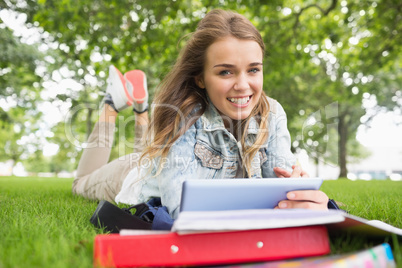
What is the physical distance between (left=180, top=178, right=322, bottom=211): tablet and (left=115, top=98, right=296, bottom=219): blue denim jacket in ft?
2.09

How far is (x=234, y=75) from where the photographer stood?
7.28ft

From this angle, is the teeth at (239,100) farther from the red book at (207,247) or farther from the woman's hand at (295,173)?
the red book at (207,247)

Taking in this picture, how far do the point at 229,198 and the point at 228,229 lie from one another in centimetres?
23

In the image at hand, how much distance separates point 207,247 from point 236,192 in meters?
0.26

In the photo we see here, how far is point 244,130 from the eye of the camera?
2443 millimetres

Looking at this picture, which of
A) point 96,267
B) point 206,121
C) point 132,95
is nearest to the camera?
point 96,267

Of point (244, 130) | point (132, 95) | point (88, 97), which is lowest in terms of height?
point (244, 130)

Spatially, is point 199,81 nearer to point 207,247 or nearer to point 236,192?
point 236,192

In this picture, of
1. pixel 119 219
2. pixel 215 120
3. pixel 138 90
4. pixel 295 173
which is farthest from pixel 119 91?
pixel 295 173

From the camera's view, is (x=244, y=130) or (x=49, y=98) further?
(x=49, y=98)

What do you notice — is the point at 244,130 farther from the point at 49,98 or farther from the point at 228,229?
the point at 49,98

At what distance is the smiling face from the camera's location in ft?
7.18

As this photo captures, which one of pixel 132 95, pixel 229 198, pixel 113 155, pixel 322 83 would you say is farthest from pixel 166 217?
pixel 113 155

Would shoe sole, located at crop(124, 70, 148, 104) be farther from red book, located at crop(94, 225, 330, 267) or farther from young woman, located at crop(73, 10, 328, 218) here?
red book, located at crop(94, 225, 330, 267)
